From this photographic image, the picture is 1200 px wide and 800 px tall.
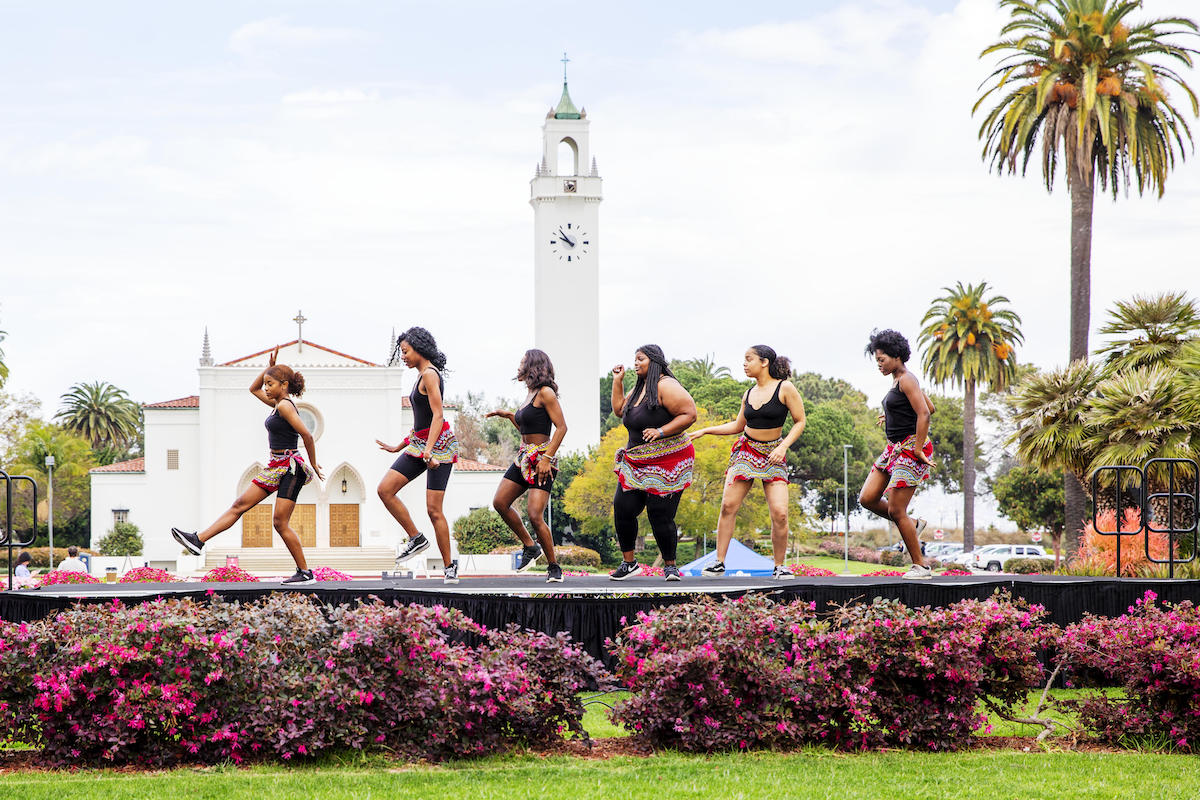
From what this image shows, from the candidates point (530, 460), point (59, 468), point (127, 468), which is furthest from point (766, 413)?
point (59, 468)

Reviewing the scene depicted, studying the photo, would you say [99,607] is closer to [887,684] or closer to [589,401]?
[887,684]

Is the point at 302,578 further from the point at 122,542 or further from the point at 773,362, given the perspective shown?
the point at 122,542

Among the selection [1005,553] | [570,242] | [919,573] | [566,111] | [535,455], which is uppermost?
[566,111]

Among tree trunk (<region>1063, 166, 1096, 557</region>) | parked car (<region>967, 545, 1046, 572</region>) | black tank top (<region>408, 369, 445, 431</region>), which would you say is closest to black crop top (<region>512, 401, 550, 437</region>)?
black tank top (<region>408, 369, 445, 431</region>)

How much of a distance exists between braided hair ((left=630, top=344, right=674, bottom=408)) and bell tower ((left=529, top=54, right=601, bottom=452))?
5195cm

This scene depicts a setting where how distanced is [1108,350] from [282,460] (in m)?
17.2

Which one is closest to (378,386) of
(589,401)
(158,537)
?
(158,537)

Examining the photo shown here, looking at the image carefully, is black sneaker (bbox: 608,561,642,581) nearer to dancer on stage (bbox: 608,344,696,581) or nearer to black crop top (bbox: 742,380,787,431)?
dancer on stage (bbox: 608,344,696,581)

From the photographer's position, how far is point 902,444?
1066 cm

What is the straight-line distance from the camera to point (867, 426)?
78812mm

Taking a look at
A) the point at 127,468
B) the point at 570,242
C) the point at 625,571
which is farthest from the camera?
the point at 570,242

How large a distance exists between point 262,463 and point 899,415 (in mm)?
40694

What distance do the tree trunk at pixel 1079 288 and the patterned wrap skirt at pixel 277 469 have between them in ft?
70.5

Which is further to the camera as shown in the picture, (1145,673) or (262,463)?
(262,463)
